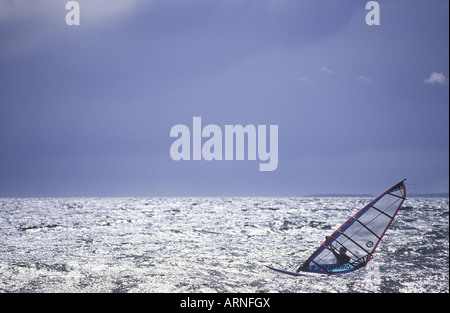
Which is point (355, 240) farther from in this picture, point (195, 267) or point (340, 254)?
point (195, 267)

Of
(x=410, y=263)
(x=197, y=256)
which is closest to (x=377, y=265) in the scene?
(x=410, y=263)

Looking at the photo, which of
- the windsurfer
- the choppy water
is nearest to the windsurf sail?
the windsurfer

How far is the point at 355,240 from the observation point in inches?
627

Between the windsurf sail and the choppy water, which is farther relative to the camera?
the choppy water

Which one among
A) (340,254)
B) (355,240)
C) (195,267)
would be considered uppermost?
(355,240)

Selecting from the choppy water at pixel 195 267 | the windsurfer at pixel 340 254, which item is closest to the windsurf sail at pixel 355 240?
the windsurfer at pixel 340 254

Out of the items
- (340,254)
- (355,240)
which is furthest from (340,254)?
(355,240)

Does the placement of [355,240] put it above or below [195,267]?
above

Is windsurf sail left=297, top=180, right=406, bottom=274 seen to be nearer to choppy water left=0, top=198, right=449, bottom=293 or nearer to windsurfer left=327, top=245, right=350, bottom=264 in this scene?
windsurfer left=327, top=245, right=350, bottom=264

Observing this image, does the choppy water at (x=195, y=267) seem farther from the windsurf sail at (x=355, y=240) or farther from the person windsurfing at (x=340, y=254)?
the person windsurfing at (x=340, y=254)

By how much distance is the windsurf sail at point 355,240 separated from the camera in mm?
15227

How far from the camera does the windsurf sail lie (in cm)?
1523
